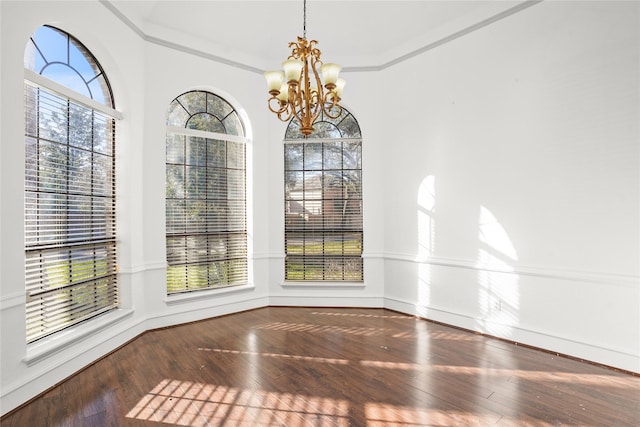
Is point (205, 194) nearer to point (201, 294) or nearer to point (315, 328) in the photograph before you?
point (201, 294)

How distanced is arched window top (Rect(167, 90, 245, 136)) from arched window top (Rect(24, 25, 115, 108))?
761mm

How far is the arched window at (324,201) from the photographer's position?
4828 millimetres

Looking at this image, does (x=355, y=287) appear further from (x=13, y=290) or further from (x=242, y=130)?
(x=13, y=290)

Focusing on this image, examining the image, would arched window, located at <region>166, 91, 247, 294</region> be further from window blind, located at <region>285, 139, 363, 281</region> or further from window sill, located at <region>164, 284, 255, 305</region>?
window blind, located at <region>285, 139, 363, 281</region>

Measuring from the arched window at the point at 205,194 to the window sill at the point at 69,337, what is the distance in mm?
790

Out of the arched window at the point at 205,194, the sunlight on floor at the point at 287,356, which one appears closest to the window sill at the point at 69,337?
the arched window at the point at 205,194

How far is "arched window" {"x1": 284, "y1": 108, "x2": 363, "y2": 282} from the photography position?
190 inches

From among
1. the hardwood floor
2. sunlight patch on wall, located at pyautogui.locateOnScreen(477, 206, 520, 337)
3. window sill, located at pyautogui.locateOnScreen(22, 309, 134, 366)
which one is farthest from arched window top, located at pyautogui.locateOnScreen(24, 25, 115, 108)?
sunlight patch on wall, located at pyautogui.locateOnScreen(477, 206, 520, 337)

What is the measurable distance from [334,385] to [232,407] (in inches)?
29.8

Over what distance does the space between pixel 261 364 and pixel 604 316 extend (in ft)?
9.71

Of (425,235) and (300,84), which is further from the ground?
(300,84)

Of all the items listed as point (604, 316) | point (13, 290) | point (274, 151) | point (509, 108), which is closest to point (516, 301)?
point (604, 316)

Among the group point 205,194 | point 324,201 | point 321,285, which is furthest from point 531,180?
point 205,194

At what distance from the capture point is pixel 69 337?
284 centimetres
